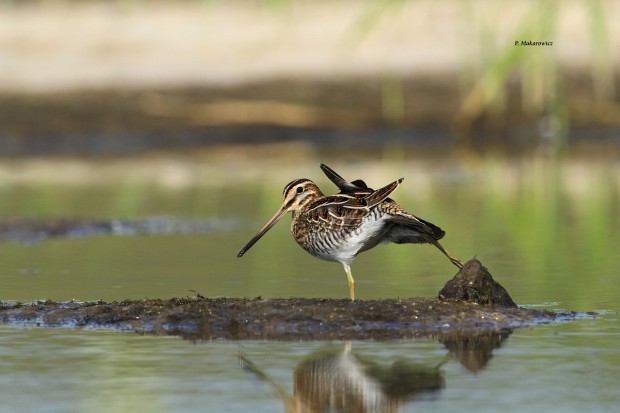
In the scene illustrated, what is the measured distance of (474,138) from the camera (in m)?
24.2

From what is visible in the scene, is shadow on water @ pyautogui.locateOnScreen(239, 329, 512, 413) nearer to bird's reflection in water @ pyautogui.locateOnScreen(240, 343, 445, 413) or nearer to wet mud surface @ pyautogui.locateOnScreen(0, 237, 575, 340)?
bird's reflection in water @ pyautogui.locateOnScreen(240, 343, 445, 413)

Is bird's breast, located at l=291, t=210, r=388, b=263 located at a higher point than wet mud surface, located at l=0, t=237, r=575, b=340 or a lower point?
higher

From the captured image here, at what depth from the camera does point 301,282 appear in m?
10.4

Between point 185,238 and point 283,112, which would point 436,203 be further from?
point 283,112

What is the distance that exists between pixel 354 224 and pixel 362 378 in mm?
2156

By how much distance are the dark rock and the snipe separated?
41cm

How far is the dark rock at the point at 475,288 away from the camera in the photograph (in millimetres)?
8680

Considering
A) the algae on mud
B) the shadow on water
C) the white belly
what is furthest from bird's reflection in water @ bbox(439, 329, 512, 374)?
the white belly

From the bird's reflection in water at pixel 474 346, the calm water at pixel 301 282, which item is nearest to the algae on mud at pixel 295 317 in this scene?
the bird's reflection in water at pixel 474 346

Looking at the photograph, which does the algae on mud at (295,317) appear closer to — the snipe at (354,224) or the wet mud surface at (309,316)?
the wet mud surface at (309,316)

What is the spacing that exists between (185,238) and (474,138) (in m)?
11.4

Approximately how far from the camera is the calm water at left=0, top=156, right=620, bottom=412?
667 centimetres

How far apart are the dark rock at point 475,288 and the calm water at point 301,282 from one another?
0.46 m

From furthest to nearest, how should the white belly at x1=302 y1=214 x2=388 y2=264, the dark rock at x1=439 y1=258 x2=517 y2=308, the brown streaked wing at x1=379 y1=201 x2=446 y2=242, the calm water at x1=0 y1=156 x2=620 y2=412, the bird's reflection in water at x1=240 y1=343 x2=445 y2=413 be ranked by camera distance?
the white belly at x1=302 y1=214 x2=388 y2=264 < the brown streaked wing at x1=379 y1=201 x2=446 y2=242 < the dark rock at x1=439 y1=258 x2=517 y2=308 < the calm water at x1=0 y1=156 x2=620 y2=412 < the bird's reflection in water at x1=240 y1=343 x2=445 y2=413
